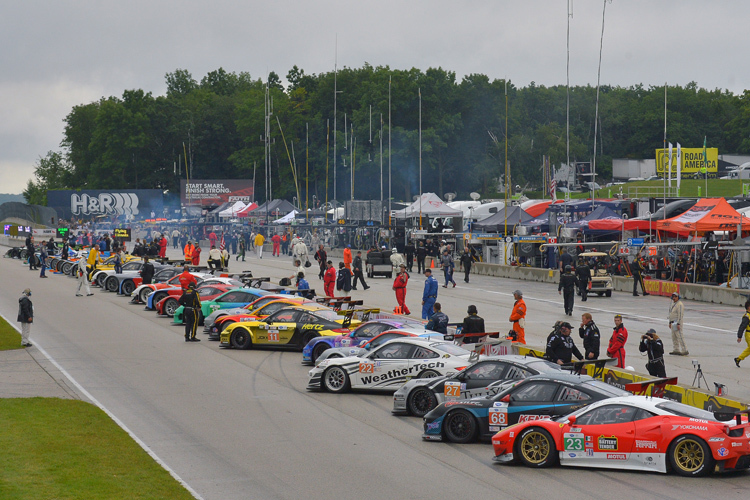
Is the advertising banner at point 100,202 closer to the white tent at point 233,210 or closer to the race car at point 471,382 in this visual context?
the white tent at point 233,210

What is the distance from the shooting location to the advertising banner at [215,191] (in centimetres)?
10469

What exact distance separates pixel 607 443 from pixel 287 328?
1175 cm

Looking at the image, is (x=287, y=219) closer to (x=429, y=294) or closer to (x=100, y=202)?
(x=100, y=202)

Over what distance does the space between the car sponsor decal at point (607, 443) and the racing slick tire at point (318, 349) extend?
967 centimetres

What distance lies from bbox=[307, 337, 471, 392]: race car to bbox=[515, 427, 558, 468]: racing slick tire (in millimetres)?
4032

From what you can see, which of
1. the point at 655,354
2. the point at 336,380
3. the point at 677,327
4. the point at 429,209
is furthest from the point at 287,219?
the point at 655,354

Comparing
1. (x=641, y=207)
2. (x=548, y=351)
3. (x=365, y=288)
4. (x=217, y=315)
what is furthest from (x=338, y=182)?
(x=548, y=351)

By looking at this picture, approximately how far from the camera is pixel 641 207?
46.9 m

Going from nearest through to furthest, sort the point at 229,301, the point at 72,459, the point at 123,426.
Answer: the point at 72,459 → the point at 123,426 → the point at 229,301

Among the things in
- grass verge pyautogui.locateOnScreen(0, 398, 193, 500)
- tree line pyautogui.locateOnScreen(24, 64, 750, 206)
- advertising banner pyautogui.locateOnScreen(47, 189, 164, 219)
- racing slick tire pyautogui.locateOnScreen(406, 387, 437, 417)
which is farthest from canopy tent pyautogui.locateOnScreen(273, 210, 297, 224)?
racing slick tire pyautogui.locateOnScreen(406, 387, 437, 417)

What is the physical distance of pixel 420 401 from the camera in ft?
49.8

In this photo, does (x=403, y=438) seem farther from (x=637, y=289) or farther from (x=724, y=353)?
(x=637, y=289)

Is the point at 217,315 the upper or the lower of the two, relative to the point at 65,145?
→ lower

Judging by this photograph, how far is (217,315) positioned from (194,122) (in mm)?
111064
